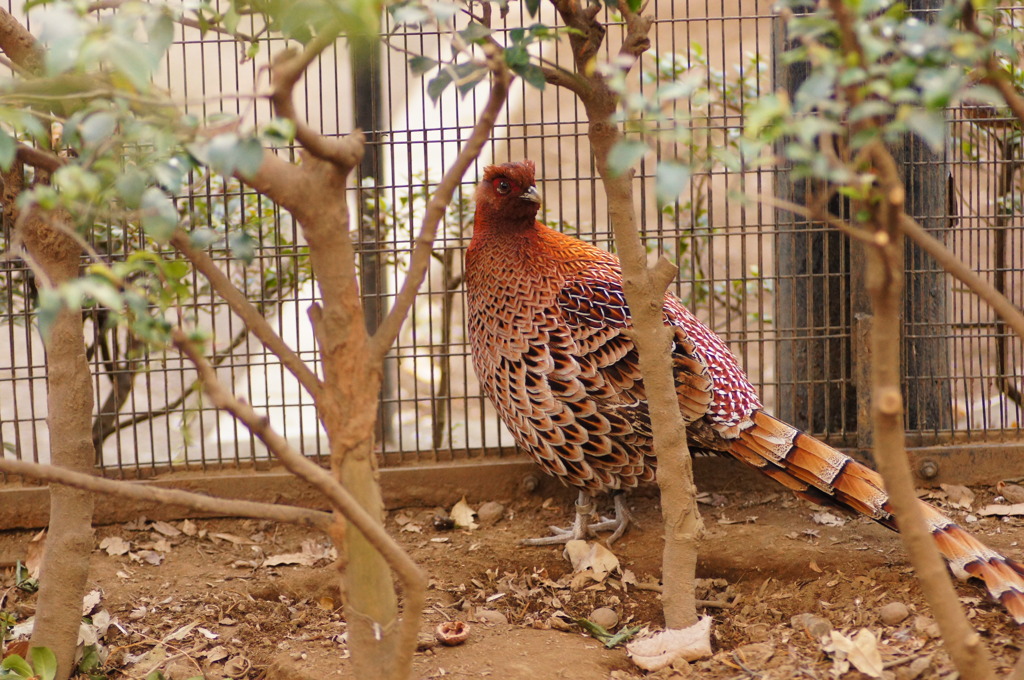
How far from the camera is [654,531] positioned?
13.6 feet

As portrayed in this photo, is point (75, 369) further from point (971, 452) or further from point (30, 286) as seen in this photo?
point (971, 452)

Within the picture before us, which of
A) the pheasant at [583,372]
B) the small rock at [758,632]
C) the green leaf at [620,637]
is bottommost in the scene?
the green leaf at [620,637]

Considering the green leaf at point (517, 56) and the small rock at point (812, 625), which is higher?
the green leaf at point (517, 56)

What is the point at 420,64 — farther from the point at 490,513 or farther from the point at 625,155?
the point at 490,513

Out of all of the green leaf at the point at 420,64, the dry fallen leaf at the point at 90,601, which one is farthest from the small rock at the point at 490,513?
the green leaf at the point at 420,64

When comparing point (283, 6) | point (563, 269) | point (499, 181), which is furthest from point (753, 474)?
point (283, 6)

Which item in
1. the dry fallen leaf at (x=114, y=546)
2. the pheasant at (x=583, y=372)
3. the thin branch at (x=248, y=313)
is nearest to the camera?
the thin branch at (x=248, y=313)

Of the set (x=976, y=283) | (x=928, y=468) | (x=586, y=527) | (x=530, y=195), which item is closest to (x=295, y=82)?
Answer: (x=976, y=283)

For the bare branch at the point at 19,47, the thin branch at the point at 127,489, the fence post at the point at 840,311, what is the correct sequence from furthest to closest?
1. the fence post at the point at 840,311
2. the bare branch at the point at 19,47
3. the thin branch at the point at 127,489

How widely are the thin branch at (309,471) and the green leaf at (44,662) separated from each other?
1377mm

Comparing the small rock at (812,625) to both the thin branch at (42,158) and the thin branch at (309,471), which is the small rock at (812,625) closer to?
the thin branch at (309,471)

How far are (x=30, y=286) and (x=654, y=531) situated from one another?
2919 mm

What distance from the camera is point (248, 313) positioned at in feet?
7.42

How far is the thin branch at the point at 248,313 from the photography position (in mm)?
2109
